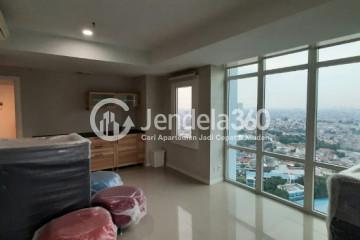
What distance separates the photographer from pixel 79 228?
1825 mm

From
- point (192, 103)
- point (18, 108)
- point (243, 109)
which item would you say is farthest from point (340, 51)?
point (18, 108)

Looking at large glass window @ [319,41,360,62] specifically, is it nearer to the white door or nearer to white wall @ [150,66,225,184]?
white wall @ [150,66,225,184]

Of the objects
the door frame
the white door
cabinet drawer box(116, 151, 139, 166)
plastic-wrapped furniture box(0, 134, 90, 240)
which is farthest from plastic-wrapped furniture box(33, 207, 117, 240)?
the white door

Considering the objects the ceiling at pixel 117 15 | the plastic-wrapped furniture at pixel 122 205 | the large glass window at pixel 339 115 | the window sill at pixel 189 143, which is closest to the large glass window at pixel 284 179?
the large glass window at pixel 339 115

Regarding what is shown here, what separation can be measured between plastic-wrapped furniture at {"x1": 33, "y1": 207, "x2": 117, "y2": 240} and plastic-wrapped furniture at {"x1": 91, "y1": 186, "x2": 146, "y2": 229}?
1.18ft

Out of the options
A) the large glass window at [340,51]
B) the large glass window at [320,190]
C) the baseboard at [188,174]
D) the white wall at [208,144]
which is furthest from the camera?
the baseboard at [188,174]

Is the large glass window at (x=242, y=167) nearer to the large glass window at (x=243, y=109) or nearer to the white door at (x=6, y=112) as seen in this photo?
the large glass window at (x=243, y=109)

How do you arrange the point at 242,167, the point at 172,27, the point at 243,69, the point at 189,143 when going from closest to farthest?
the point at 172,27 < the point at 243,69 < the point at 242,167 < the point at 189,143

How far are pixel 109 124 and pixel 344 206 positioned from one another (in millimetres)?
5036

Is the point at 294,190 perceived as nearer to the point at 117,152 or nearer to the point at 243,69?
the point at 243,69

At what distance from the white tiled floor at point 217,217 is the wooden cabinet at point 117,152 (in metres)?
1.32

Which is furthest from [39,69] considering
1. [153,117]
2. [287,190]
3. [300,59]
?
[287,190]

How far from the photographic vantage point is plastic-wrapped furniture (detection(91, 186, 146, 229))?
7.95 ft

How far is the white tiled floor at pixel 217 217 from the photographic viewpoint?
2.51 meters
